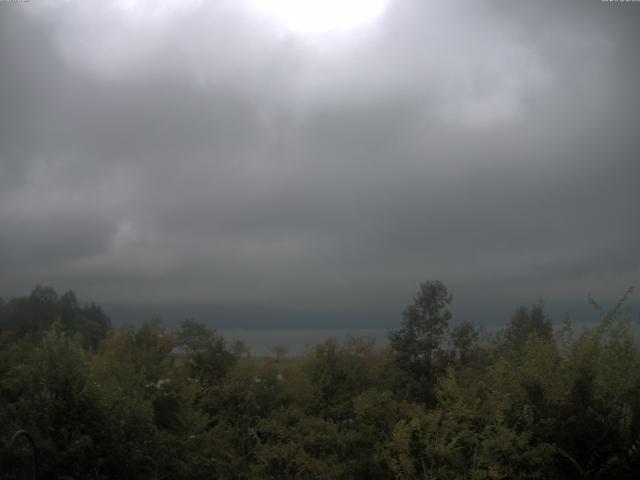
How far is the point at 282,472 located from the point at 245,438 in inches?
214

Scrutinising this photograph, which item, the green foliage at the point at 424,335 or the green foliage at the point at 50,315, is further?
the green foliage at the point at 50,315

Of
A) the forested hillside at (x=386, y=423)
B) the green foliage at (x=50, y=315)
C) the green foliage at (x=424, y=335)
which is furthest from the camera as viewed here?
the green foliage at (x=50, y=315)

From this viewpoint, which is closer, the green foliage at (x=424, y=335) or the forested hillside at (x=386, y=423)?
the forested hillside at (x=386, y=423)

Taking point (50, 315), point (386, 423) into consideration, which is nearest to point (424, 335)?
point (386, 423)

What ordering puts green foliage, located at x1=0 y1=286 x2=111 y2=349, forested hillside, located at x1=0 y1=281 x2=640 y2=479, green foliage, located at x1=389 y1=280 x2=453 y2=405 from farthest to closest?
1. green foliage, located at x1=0 y1=286 x2=111 y2=349
2. green foliage, located at x1=389 y1=280 x2=453 y2=405
3. forested hillside, located at x1=0 y1=281 x2=640 y2=479

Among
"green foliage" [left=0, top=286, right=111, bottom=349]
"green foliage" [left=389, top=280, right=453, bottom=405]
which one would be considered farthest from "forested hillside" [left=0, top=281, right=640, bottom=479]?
"green foliage" [left=0, top=286, right=111, bottom=349]

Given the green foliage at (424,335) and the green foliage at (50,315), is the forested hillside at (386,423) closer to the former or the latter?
the green foliage at (424,335)

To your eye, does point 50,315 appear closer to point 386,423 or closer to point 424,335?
point 424,335

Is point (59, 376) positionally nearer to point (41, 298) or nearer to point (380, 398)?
point (380, 398)

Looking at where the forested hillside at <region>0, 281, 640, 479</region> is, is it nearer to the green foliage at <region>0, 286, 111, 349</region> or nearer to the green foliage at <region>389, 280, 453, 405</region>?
the green foliage at <region>389, 280, 453, 405</region>

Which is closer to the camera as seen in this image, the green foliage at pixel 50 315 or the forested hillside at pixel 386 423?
the forested hillside at pixel 386 423

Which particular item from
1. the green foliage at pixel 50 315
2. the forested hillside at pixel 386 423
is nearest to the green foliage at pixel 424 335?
the forested hillside at pixel 386 423

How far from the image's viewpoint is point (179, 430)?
60.7ft

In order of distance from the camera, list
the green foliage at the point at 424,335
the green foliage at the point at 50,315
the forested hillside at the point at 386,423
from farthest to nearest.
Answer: the green foliage at the point at 50,315
the green foliage at the point at 424,335
the forested hillside at the point at 386,423
